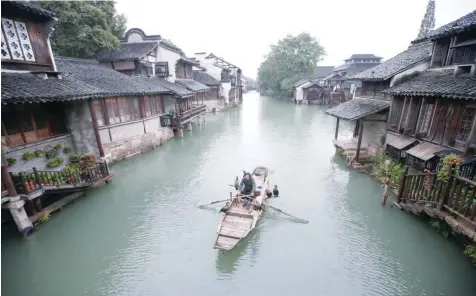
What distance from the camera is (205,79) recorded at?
42.6 metres

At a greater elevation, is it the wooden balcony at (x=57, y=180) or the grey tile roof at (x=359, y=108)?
the grey tile roof at (x=359, y=108)

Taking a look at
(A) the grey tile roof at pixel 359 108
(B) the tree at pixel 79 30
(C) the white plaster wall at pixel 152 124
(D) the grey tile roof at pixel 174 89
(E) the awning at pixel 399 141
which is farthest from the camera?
(D) the grey tile roof at pixel 174 89

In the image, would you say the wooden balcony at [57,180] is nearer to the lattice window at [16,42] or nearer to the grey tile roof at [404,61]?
the lattice window at [16,42]

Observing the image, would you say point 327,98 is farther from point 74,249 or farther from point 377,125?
point 74,249

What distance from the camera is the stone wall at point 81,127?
42.5 feet

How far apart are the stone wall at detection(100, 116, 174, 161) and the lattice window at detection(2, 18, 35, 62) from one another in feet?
19.6

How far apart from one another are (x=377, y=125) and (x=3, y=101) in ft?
61.4

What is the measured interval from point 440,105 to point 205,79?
36.6 meters

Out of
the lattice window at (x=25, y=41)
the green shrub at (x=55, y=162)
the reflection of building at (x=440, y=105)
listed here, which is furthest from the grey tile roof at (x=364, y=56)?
the green shrub at (x=55, y=162)

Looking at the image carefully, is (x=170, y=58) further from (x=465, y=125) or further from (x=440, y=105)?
(x=465, y=125)

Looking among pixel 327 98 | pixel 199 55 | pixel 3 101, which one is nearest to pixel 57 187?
pixel 3 101

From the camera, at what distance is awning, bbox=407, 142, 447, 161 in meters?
10.6

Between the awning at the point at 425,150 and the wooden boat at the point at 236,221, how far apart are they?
7395 millimetres

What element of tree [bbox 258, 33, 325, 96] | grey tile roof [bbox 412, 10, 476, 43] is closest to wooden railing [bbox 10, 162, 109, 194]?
grey tile roof [bbox 412, 10, 476, 43]
